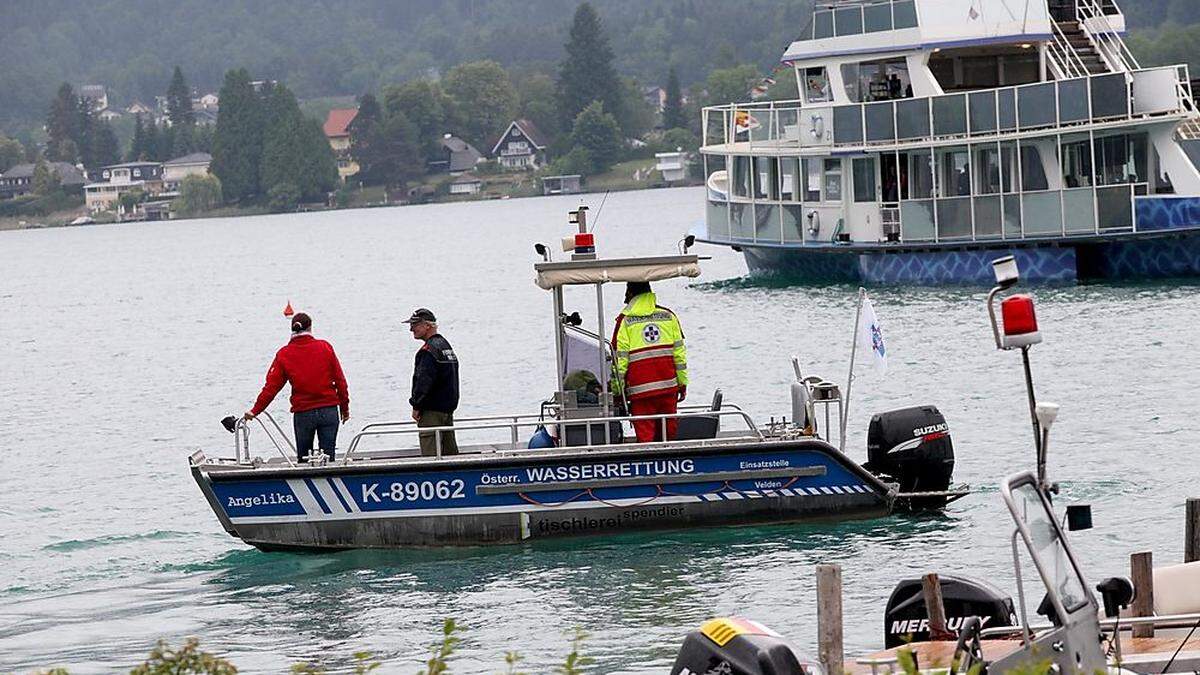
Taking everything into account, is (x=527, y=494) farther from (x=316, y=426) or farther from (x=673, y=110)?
(x=673, y=110)

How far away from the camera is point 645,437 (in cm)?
1903

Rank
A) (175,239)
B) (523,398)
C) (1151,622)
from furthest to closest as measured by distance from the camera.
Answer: (175,239) < (523,398) < (1151,622)

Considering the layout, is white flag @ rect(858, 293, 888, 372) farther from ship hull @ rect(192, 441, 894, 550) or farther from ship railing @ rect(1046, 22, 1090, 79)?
ship railing @ rect(1046, 22, 1090, 79)

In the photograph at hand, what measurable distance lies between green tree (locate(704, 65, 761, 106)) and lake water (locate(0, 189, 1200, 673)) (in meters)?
117

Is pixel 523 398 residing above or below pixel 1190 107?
below

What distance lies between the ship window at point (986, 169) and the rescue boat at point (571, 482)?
88.4 feet

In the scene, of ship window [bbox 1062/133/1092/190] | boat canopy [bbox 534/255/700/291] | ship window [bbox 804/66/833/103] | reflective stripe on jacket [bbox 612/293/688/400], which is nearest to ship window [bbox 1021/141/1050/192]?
ship window [bbox 1062/133/1092/190]

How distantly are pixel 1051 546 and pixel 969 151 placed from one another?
3478 centimetres

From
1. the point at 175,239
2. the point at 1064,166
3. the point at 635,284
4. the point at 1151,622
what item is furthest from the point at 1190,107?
the point at 175,239

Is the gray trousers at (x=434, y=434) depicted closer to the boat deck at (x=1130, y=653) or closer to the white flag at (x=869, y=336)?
the white flag at (x=869, y=336)

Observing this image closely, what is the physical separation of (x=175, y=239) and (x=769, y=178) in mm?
115584

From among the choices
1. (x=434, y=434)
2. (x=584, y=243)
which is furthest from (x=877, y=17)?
Result: (x=434, y=434)

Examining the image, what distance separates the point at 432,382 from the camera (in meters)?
19.2

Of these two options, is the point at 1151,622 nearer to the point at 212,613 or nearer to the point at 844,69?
the point at 212,613
